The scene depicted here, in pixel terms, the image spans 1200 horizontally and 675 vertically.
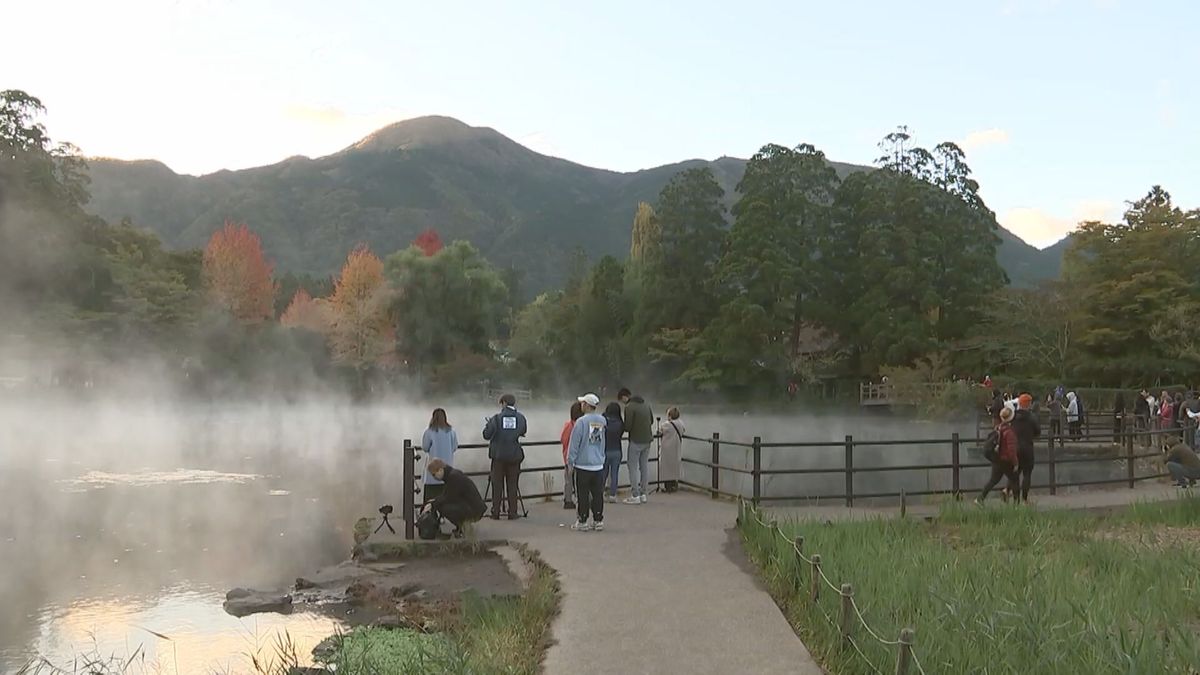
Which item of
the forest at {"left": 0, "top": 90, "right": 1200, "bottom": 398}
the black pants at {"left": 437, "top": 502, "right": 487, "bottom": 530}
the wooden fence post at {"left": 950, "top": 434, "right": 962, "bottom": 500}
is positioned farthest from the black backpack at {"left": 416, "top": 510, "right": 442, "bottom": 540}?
the forest at {"left": 0, "top": 90, "right": 1200, "bottom": 398}

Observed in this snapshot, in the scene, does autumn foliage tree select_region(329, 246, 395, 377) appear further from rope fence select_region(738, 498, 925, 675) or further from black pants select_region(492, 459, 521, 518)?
rope fence select_region(738, 498, 925, 675)

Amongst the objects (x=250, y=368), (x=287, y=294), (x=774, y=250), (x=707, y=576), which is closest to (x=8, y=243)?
(x=250, y=368)

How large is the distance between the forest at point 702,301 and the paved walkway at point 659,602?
34.8 meters

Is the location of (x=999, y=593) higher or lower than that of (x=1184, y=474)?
higher

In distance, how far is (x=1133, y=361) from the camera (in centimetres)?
4144

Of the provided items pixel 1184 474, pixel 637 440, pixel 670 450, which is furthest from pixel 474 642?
pixel 1184 474

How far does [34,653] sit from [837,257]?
171 ft

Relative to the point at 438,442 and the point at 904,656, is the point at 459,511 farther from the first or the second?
the point at 904,656

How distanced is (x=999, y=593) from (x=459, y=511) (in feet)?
20.5

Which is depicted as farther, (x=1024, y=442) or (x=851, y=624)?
(x=1024, y=442)

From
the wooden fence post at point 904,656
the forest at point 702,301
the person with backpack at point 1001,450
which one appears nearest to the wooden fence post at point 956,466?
the person with backpack at point 1001,450

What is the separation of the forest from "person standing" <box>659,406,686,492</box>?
31221 mm

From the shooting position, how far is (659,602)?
801 cm

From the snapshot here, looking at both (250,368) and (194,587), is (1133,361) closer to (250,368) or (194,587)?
(194,587)
